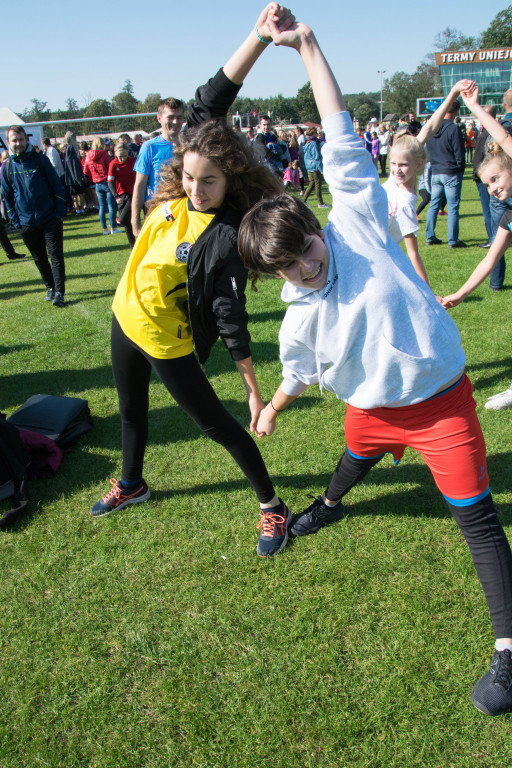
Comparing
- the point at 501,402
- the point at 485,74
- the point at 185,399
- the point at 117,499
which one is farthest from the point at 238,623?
the point at 485,74

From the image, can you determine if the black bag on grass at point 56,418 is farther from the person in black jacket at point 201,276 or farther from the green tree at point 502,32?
the green tree at point 502,32

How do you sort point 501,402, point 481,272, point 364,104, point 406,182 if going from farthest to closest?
point 364,104
point 501,402
point 406,182
point 481,272

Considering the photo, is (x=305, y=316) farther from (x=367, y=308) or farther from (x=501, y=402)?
(x=501, y=402)

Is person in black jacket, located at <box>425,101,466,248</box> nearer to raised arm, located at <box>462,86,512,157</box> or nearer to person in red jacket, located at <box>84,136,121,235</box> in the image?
raised arm, located at <box>462,86,512,157</box>

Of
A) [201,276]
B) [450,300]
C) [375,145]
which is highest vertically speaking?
[375,145]

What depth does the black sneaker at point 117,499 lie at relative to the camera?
3172 millimetres

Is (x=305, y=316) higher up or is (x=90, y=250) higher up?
(x=305, y=316)

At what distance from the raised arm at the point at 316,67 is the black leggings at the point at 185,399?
123 centimetres

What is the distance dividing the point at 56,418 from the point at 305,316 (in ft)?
8.69

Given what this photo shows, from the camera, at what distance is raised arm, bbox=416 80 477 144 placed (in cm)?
338

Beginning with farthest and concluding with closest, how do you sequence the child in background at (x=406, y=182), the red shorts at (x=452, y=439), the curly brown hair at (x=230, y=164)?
the child in background at (x=406, y=182) → the curly brown hair at (x=230, y=164) → the red shorts at (x=452, y=439)

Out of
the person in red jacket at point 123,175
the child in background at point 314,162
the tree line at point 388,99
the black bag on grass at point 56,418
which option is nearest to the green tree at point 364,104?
the tree line at point 388,99

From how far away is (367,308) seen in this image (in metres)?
1.74

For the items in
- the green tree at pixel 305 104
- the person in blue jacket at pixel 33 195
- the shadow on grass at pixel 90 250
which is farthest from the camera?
the green tree at pixel 305 104
